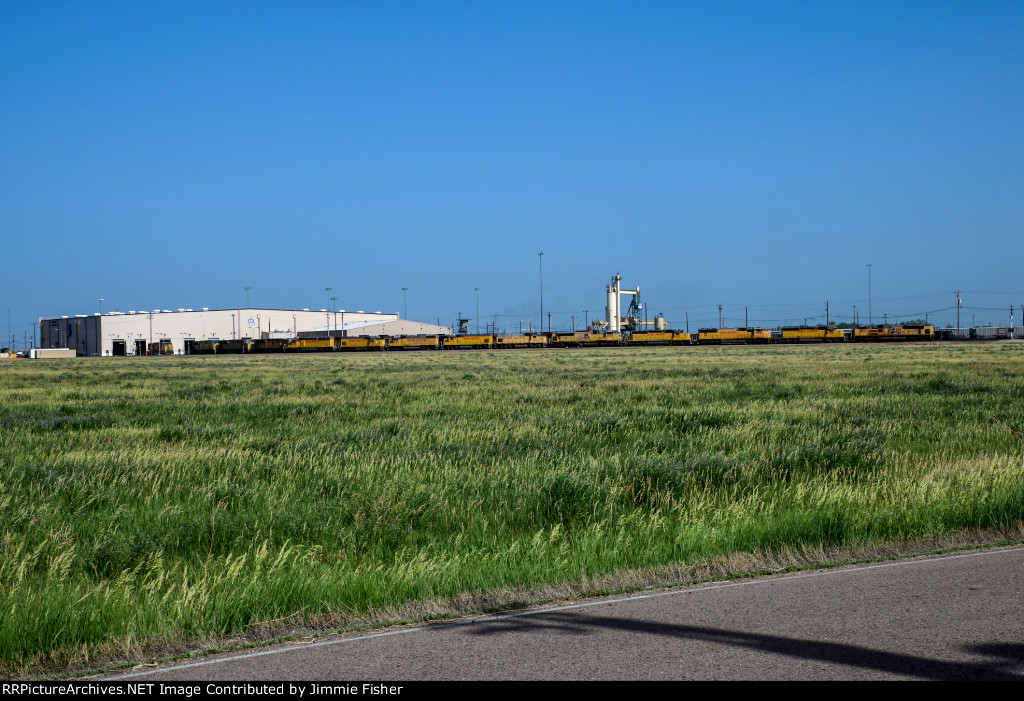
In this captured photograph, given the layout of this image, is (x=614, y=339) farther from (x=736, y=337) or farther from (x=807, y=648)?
(x=807, y=648)

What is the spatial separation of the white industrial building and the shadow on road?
466ft

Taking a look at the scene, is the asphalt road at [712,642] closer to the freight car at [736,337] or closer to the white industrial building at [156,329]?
the freight car at [736,337]

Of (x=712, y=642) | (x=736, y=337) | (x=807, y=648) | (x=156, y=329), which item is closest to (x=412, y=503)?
(x=712, y=642)

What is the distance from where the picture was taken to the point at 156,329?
15438 cm

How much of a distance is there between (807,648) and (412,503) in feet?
18.6

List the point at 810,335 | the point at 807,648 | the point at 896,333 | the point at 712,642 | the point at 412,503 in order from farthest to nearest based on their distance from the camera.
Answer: the point at 810,335 < the point at 896,333 < the point at 412,503 < the point at 712,642 < the point at 807,648

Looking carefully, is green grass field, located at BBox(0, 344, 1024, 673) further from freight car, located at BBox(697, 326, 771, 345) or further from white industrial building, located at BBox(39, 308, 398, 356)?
white industrial building, located at BBox(39, 308, 398, 356)

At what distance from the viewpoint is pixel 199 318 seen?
159 m

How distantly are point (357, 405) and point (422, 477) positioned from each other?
13.2m

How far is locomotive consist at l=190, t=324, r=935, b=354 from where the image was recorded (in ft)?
354

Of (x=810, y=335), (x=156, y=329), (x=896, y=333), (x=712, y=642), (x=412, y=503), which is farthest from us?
(x=156, y=329)

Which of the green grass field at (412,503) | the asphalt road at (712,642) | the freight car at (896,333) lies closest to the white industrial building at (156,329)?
the freight car at (896,333)

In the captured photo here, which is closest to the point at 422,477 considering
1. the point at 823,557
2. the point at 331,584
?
the point at 331,584

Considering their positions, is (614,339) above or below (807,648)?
above
